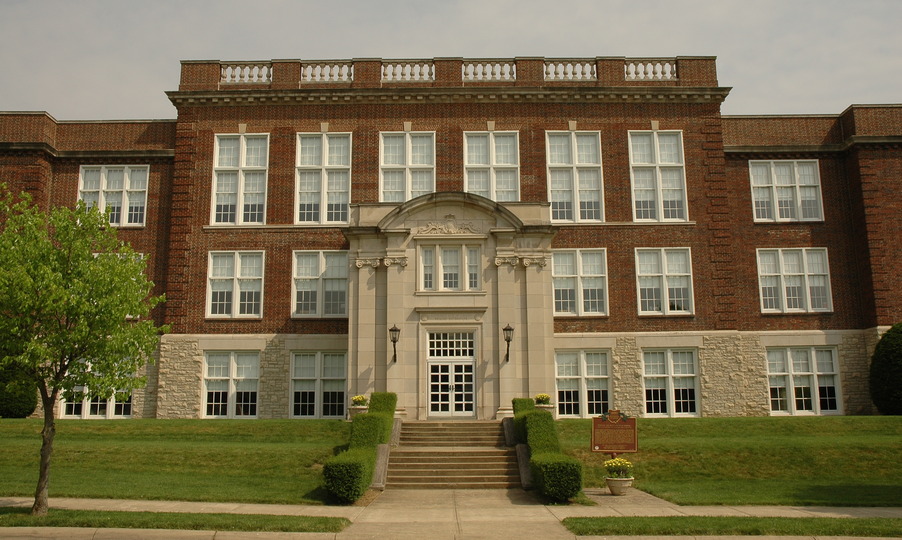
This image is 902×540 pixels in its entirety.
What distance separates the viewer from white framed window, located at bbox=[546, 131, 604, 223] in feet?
103

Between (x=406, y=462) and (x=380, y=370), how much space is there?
236 inches

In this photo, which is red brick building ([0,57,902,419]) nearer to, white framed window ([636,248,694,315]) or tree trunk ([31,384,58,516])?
white framed window ([636,248,694,315])

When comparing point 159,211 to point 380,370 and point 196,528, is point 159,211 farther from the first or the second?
point 196,528

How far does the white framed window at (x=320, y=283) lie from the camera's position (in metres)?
30.8

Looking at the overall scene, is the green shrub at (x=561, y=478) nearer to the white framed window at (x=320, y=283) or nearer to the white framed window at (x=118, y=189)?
the white framed window at (x=320, y=283)

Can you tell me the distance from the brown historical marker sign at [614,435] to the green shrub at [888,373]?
1459 cm

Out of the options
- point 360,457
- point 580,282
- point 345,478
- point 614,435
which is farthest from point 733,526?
point 580,282

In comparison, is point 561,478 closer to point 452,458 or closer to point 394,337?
point 452,458

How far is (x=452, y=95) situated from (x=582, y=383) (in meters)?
13.1

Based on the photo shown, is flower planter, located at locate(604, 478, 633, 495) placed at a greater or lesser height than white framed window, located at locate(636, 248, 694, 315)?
lesser

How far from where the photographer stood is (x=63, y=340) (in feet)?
51.5

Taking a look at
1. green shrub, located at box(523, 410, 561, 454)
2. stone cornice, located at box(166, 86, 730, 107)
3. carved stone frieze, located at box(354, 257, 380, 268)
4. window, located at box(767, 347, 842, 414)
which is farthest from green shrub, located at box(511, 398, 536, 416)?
stone cornice, located at box(166, 86, 730, 107)

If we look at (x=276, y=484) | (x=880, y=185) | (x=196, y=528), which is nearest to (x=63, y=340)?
(x=196, y=528)

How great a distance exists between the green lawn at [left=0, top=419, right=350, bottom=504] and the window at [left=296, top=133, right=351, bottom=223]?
9.47 m
